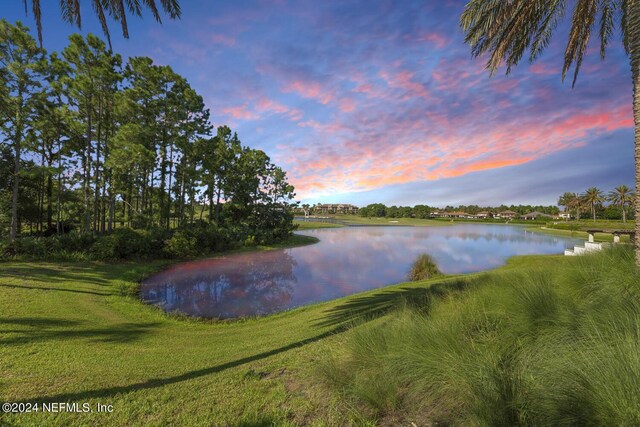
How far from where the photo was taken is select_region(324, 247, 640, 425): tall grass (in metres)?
1.94

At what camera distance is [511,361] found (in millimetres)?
2729

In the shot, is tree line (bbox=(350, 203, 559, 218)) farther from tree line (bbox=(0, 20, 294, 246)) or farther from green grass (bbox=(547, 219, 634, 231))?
tree line (bbox=(0, 20, 294, 246))

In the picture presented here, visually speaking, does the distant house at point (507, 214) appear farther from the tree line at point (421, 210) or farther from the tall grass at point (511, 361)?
the tall grass at point (511, 361)

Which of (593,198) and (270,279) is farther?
(593,198)

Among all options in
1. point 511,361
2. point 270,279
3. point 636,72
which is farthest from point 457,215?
point 511,361

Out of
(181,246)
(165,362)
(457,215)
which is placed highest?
(457,215)

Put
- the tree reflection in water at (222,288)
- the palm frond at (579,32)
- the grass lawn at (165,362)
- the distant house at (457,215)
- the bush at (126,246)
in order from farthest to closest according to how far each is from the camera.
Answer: the distant house at (457,215)
the bush at (126,246)
the tree reflection in water at (222,288)
the palm frond at (579,32)
the grass lawn at (165,362)

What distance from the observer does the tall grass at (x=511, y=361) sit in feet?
6.38

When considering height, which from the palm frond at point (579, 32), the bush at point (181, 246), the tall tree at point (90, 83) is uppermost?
the tall tree at point (90, 83)

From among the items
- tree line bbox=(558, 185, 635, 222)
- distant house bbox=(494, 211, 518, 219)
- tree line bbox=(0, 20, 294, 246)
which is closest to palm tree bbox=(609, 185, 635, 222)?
tree line bbox=(558, 185, 635, 222)

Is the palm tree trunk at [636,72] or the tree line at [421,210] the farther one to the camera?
the tree line at [421,210]

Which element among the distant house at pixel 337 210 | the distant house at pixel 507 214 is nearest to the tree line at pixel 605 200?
the distant house at pixel 507 214

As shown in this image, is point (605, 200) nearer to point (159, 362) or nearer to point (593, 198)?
point (593, 198)

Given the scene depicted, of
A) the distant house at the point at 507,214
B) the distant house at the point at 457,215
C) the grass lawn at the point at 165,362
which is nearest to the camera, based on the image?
the grass lawn at the point at 165,362
